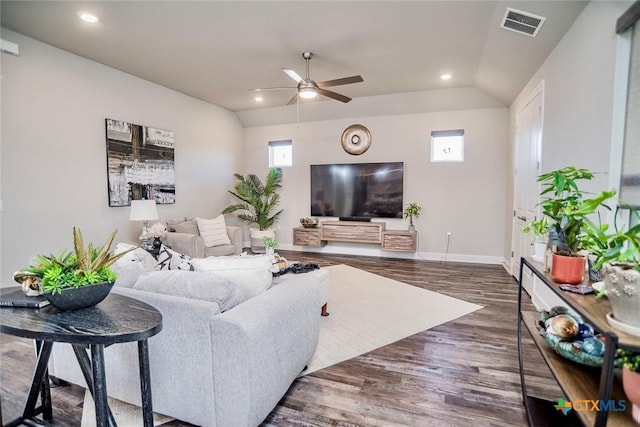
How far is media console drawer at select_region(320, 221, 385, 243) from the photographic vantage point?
589 centimetres

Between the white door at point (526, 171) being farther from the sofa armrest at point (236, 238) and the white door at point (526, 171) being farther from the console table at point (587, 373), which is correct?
the sofa armrest at point (236, 238)

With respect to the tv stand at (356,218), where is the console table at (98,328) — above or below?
below

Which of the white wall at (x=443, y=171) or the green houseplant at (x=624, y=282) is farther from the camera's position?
the white wall at (x=443, y=171)

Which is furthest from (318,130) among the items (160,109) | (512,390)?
(512,390)

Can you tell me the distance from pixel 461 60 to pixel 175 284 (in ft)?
13.8

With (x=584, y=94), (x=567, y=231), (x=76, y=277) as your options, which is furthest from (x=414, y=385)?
(x=584, y=94)

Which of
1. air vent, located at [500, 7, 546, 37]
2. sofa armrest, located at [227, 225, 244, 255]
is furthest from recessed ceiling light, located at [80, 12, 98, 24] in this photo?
air vent, located at [500, 7, 546, 37]

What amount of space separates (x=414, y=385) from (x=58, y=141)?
14.7ft

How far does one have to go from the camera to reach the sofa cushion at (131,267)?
1846mm

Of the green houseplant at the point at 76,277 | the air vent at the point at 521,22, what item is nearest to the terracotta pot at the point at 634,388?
the green houseplant at the point at 76,277

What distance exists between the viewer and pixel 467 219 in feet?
18.6

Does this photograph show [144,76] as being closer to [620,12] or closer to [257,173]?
[257,173]

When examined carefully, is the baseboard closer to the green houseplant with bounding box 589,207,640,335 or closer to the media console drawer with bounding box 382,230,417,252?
the media console drawer with bounding box 382,230,417,252

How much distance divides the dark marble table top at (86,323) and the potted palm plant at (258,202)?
5.12m
